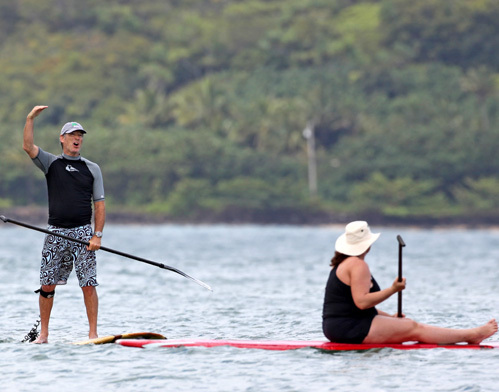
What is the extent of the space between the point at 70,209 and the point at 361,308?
3.24m

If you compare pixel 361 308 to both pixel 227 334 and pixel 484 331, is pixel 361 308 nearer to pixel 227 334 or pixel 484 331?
pixel 484 331

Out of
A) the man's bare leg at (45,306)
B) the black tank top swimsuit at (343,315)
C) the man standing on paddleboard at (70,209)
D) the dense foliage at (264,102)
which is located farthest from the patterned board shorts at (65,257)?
the dense foliage at (264,102)

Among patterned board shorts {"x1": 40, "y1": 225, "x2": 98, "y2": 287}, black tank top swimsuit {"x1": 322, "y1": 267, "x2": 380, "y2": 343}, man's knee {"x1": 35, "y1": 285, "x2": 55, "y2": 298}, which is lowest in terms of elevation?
black tank top swimsuit {"x1": 322, "y1": 267, "x2": 380, "y2": 343}

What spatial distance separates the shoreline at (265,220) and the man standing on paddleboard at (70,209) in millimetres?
80993

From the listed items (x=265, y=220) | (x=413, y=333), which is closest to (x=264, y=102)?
(x=265, y=220)

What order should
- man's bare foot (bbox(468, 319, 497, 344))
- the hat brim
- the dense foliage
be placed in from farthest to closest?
the dense foliage
man's bare foot (bbox(468, 319, 497, 344))
the hat brim

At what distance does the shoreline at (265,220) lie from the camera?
94.8m

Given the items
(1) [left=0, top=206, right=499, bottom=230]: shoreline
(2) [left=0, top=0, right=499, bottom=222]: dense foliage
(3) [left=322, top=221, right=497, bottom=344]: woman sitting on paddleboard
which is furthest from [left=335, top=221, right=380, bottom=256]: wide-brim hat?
(2) [left=0, top=0, right=499, bottom=222]: dense foliage

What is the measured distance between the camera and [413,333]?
1158 centimetres

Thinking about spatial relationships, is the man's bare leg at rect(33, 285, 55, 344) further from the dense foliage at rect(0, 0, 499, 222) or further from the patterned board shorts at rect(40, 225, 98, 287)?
the dense foliage at rect(0, 0, 499, 222)

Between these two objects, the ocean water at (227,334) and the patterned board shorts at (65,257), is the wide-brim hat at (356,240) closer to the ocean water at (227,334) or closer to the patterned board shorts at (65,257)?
the ocean water at (227,334)

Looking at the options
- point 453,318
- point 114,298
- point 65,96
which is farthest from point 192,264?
point 65,96

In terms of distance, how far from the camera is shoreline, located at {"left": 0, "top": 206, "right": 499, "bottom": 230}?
9475 centimetres

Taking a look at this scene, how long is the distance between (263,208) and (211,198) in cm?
479
